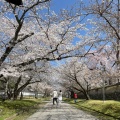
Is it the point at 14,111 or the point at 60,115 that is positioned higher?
the point at 14,111

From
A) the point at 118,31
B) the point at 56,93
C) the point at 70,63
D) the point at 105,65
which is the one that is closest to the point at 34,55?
the point at 56,93

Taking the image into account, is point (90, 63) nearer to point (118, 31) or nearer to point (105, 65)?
point (105, 65)

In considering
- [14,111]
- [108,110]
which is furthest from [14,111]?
[108,110]

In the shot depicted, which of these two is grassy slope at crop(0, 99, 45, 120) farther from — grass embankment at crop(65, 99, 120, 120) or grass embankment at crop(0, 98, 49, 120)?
grass embankment at crop(65, 99, 120, 120)

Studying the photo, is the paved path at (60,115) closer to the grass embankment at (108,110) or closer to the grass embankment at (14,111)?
the grass embankment at (14,111)

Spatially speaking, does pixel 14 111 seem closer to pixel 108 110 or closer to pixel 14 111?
pixel 14 111

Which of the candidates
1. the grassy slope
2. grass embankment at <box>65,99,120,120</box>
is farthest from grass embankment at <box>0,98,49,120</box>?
grass embankment at <box>65,99,120,120</box>

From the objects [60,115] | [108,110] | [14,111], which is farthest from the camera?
[108,110]

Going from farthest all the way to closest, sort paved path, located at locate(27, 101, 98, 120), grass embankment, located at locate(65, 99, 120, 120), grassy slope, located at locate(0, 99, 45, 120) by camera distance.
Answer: grass embankment, located at locate(65, 99, 120, 120) < grassy slope, located at locate(0, 99, 45, 120) < paved path, located at locate(27, 101, 98, 120)

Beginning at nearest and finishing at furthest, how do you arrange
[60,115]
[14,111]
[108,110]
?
1. [60,115]
2. [14,111]
3. [108,110]

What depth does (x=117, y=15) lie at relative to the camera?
14273mm

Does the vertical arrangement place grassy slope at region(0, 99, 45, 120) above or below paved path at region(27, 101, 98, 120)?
above

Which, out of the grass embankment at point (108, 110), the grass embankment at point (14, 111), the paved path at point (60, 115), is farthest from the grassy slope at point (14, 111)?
the grass embankment at point (108, 110)

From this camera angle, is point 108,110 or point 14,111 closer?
point 14,111
